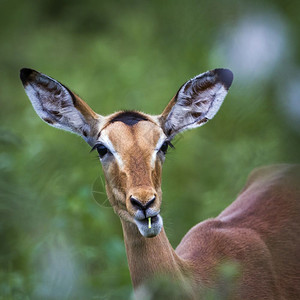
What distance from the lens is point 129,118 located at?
356 cm

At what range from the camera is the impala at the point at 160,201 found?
3.27m

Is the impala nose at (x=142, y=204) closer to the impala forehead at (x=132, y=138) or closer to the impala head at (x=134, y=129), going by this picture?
the impala head at (x=134, y=129)

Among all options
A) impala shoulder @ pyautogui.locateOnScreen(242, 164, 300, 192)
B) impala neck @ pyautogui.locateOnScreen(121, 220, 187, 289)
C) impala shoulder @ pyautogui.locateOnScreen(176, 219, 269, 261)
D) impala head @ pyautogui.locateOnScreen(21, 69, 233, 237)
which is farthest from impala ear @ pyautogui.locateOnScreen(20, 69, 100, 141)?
impala shoulder @ pyautogui.locateOnScreen(242, 164, 300, 192)

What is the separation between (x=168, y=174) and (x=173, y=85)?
1.44m

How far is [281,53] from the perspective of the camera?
208 centimetres

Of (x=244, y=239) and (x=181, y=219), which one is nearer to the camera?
(x=244, y=239)

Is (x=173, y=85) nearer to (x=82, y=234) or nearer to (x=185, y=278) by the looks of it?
(x=82, y=234)

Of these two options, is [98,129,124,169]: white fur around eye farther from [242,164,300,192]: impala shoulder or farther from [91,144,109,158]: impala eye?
[242,164,300,192]: impala shoulder

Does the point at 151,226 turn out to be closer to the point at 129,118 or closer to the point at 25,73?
the point at 129,118

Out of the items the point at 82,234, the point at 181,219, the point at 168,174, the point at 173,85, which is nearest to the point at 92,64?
the point at 173,85

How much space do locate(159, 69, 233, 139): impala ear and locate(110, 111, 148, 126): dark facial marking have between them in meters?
0.18

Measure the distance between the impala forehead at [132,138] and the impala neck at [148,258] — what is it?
0.43m

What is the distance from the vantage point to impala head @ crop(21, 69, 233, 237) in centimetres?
307

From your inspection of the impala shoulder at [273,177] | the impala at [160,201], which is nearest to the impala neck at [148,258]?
the impala at [160,201]
